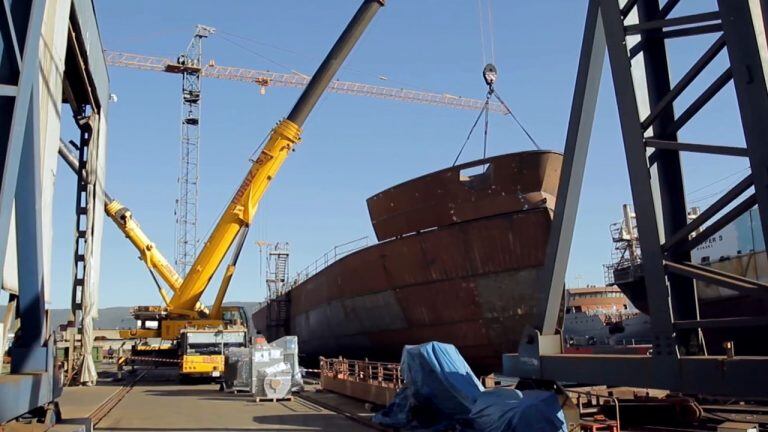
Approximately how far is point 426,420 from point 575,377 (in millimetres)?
4492

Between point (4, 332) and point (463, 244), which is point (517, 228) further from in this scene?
point (4, 332)

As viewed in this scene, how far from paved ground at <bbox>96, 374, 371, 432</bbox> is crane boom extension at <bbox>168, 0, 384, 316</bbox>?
617 centimetres

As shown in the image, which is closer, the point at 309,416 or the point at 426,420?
the point at 426,420

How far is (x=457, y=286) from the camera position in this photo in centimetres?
1617

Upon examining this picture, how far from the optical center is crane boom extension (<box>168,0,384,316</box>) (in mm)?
21625

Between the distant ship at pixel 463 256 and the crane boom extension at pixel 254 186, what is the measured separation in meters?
5.19

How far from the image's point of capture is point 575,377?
19.6ft

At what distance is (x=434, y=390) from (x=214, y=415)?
534 centimetres

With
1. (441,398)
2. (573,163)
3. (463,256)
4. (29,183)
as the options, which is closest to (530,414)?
(573,163)

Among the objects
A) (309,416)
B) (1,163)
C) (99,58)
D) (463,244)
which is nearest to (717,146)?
(1,163)

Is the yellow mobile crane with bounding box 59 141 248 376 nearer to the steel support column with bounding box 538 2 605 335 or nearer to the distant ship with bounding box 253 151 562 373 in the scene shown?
the distant ship with bounding box 253 151 562 373

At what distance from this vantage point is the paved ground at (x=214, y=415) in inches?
449

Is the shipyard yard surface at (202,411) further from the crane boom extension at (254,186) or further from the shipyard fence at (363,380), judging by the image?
the crane boom extension at (254,186)

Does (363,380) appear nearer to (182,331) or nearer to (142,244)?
(182,331)
